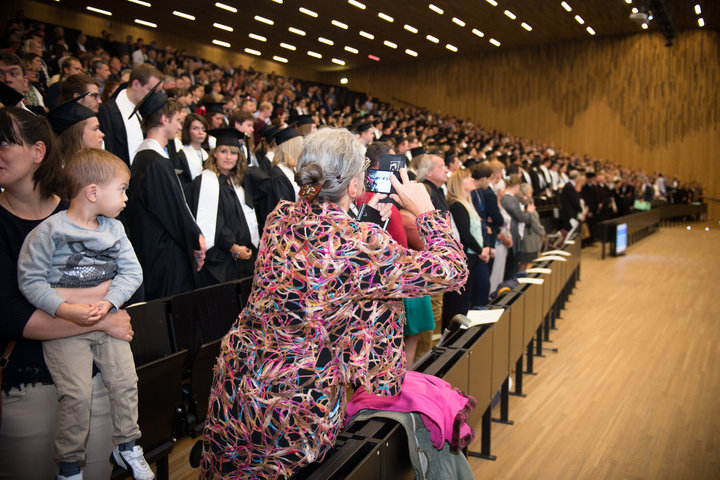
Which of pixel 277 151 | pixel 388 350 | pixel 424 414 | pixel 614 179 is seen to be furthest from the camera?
pixel 614 179

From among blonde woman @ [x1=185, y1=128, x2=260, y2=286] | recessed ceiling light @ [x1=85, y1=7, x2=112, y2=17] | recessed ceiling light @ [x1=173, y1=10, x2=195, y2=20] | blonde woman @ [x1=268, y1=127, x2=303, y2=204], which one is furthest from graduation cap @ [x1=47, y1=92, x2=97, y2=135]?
recessed ceiling light @ [x1=85, y1=7, x2=112, y2=17]

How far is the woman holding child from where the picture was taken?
1705 mm

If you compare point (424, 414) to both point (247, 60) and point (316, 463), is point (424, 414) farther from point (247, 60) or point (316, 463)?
point (247, 60)

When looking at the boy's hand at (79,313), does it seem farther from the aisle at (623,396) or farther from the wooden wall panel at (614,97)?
the wooden wall panel at (614,97)

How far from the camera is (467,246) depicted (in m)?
5.03

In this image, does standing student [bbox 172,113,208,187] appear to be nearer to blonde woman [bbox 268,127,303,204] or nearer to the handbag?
blonde woman [bbox 268,127,303,204]

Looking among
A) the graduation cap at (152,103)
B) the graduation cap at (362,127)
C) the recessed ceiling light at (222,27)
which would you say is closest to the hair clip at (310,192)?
the graduation cap at (152,103)

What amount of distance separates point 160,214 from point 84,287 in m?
1.52

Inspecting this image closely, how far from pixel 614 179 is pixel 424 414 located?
1573 centimetres

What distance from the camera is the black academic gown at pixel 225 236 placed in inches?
162

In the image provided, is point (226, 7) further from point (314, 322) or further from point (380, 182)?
point (314, 322)

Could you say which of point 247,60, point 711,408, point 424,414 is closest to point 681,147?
point 247,60

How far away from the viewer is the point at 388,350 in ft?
5.24

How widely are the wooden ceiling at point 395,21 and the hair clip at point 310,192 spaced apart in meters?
14.9
